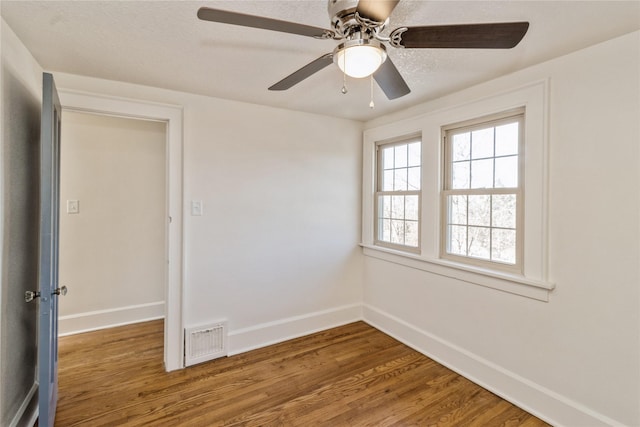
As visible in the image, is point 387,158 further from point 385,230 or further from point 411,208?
point 385,230

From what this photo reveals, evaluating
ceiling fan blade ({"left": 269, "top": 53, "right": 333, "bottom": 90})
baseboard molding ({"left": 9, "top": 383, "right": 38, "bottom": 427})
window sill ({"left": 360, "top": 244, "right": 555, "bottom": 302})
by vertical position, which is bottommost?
baseboard molding ({"left": 9, "top": 383, "right": 38, "bottom": 427})

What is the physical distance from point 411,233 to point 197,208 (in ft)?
6.66

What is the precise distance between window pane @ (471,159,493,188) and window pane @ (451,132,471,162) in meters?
0.11

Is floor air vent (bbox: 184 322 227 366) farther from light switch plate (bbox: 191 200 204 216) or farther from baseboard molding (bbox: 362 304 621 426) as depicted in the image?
baseboard molding (bbox: 362 304 621 426)

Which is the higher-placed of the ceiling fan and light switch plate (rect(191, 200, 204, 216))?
the ceiling fan

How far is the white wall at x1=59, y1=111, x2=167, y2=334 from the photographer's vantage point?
3.08 m

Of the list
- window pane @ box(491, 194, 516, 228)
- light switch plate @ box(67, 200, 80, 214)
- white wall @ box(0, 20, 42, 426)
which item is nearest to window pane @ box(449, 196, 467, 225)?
window pane @ box(491, 194, 516, 228)

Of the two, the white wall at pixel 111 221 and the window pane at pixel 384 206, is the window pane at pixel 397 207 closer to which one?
the window pane at pixel 384 206

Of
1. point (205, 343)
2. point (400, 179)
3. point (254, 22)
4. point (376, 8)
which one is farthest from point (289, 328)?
point (376, 8)

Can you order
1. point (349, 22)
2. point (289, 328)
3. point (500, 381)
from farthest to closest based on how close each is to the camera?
point (289, 328)
point (500, 381)
point (349, 22)

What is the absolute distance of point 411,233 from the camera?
306 cm

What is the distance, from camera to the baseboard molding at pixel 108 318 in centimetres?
308

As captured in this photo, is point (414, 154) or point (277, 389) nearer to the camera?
point (277, 389)

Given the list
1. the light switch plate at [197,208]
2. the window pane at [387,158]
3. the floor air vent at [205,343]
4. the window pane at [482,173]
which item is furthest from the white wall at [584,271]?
the light switch plate at [197,208]
